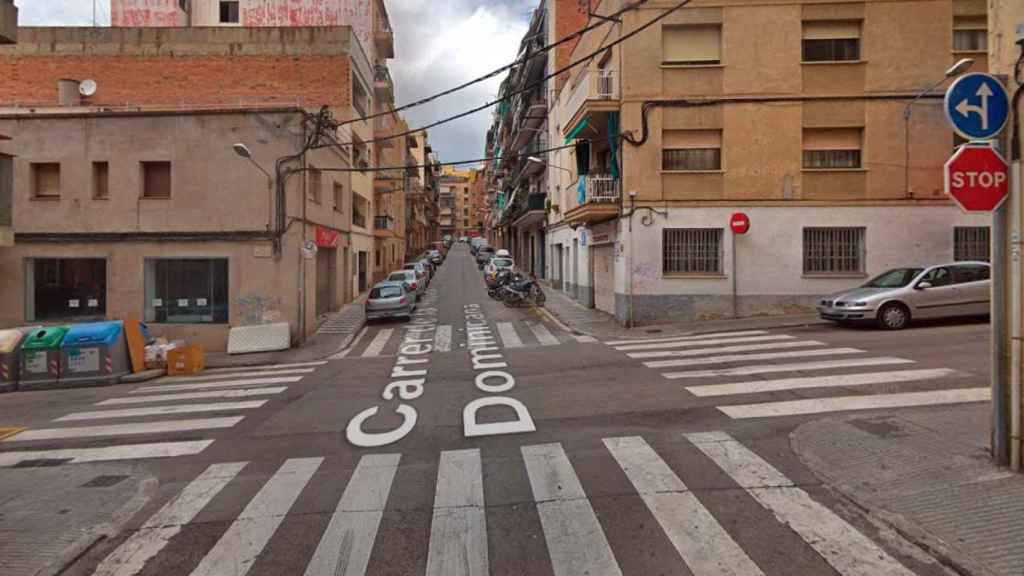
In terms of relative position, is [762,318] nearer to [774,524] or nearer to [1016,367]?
[1016,367]

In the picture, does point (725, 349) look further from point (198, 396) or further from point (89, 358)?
point (89, 358)

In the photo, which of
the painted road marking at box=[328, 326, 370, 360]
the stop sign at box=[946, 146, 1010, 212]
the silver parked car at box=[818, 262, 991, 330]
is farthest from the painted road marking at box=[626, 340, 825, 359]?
the painted road marking at box=[328, 326, 370, 360]

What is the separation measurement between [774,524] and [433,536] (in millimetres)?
2498

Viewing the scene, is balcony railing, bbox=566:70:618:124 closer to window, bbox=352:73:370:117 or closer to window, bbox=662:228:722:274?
window, bbox=662:228:722:274

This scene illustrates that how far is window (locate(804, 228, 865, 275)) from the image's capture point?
15469 mm

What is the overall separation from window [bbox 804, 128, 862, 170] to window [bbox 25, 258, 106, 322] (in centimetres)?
1982

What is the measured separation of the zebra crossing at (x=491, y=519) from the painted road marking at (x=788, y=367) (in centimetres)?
330

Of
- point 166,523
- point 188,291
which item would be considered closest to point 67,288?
point 188,291

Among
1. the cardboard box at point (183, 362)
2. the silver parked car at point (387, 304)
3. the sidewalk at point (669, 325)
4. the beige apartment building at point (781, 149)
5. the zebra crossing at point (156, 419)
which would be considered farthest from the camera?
the silver parked car at point (387, 304)

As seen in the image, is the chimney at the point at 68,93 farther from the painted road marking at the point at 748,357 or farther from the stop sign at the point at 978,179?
the stop sign at the point at 978,179

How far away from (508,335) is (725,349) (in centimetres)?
590

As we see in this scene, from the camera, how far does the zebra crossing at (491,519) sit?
3.55 m

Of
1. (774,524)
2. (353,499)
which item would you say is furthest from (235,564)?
(774,524)

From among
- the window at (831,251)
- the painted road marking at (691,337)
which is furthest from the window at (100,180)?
the window at (831,251)
